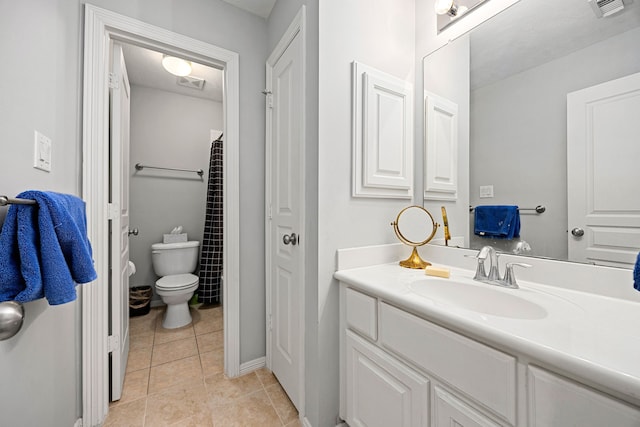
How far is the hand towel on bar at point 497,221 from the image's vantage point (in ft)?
3.43

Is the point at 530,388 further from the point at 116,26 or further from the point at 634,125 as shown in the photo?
the point at 116,26

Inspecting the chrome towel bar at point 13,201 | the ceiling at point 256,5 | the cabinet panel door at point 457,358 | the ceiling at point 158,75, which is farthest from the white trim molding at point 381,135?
the ceiling at point 158,75

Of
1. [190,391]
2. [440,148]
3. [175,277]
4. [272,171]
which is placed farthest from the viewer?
[175,277]

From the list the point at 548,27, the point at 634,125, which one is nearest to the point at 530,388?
the point at 634,125

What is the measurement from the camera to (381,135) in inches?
49.7

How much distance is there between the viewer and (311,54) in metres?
1.15

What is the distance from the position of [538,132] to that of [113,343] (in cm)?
229

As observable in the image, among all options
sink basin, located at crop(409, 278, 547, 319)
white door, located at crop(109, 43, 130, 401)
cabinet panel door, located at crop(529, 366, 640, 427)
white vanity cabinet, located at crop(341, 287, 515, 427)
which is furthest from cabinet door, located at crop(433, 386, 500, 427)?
white door, located at crop(109, 43, 130, 401)

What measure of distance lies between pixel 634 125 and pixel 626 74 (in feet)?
0.55

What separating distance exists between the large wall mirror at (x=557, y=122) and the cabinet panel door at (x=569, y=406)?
590 millimetres

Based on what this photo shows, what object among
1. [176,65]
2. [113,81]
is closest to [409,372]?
[113,81]

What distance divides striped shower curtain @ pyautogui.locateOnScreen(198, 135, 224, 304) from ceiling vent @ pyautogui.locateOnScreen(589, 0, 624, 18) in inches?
107

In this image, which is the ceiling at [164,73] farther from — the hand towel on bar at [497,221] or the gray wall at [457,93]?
the hand towel on bar at [497,221]

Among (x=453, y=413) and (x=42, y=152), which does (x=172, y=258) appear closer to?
(x=42, y=152)
